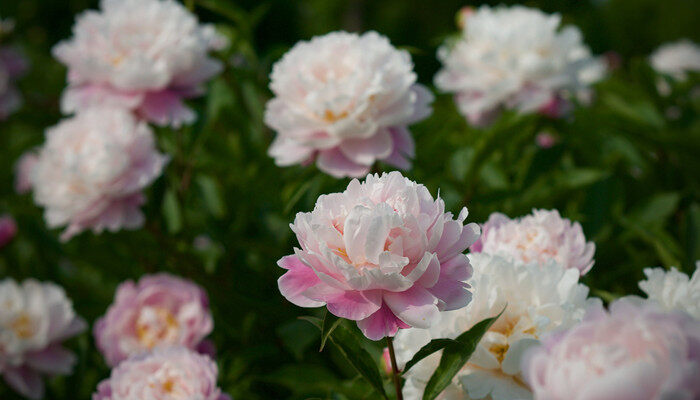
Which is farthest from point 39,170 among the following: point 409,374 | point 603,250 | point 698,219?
point 698,219

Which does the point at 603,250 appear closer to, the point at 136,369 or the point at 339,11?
the point at 136,369

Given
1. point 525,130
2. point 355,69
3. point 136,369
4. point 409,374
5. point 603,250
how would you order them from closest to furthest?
point 409,374 → point 136,369 → point 355,69 → point 603,250 → point 525,130

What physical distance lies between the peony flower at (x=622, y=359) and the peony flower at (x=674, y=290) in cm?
15

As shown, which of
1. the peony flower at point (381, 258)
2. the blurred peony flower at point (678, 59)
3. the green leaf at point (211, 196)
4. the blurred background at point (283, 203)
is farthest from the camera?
the blurred peony flower at point (678, 59)

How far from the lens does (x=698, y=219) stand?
99cm

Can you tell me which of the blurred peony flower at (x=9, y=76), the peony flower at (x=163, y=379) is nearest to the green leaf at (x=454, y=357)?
the peony flower at (x=163, y=379)

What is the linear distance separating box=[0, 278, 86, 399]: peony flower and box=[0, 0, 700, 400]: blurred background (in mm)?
66

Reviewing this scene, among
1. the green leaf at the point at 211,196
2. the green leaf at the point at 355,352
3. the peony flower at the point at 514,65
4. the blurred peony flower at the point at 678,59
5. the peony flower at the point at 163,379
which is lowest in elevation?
the peony flower at the point at 163,379

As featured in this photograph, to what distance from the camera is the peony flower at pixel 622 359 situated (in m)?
0.39

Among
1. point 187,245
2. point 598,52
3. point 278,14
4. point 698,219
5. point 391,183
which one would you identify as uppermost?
point 598,52

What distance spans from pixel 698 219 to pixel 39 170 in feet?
3.53

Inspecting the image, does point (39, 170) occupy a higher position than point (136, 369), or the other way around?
point (39, 170)

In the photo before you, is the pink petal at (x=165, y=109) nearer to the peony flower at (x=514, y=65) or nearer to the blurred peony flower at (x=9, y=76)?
the peony flower at (x=514, y=65)

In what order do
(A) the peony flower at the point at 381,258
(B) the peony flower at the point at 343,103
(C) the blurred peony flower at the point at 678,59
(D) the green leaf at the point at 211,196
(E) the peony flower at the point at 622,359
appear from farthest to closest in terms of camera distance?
(C) the blurred peony flower at the point at 678,59 < (D) the green leaf at the point at 211,196 < (B) the peony flower at the point at 343,103 < (A) the peony flower at the point at 381,258 < (E) the peony flower at the point at 622,359
